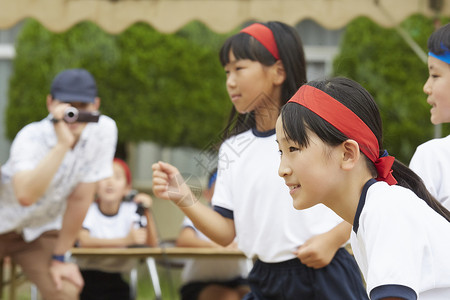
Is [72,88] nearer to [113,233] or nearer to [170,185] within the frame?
[113,233]

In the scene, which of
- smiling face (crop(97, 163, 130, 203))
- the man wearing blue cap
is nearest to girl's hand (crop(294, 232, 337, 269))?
the man wearing blue cap

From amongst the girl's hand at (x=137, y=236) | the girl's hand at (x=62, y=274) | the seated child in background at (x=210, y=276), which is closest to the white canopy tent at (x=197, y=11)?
the seated child in background at (x=210, y=276)

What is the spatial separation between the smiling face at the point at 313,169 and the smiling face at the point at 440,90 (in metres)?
0.90

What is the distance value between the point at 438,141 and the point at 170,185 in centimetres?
97

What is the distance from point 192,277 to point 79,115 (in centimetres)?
150

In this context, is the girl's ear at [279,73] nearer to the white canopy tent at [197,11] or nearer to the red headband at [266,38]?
the red headband at [266,38]

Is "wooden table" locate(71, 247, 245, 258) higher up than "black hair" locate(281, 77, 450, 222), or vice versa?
"black hair" locate(281, 77, 450, 222)

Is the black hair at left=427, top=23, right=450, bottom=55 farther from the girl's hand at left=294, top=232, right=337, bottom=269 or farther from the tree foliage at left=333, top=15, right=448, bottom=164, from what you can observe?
the tree foliage at left=333, top=15, right=448, bottom=164

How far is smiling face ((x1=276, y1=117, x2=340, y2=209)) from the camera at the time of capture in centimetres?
169

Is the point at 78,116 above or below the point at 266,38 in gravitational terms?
below

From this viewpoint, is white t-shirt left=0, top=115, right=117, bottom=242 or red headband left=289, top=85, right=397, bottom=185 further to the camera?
white t-shirt left=0, top=115, right=117, bottom=242

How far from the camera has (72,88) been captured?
3949 millimetres

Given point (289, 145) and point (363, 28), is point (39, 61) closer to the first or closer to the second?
point (363, 28)

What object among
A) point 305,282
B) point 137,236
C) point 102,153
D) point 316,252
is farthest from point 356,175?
point 137,236
